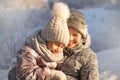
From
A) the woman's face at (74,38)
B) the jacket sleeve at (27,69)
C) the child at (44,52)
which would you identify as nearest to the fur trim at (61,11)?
the child at (44,52)

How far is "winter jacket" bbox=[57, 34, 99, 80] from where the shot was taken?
127 inches

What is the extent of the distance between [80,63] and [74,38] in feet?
0.61

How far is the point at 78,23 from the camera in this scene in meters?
3.29

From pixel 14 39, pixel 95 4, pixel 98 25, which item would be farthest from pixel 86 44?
pixel 95 4

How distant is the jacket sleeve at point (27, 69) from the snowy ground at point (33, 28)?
802 centimetres

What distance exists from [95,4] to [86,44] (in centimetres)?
1777

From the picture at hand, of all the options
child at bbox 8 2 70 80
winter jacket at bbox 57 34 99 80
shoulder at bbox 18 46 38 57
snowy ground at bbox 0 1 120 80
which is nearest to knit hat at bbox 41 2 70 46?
child at bbox 8 2 70 80

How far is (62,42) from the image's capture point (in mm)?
3039

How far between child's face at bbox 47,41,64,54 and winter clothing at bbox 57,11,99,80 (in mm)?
198

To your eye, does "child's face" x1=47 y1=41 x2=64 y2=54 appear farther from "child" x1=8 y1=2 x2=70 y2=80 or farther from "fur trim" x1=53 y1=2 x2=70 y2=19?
"fur trim" x1=53 y1=2 x2=70 y2=19

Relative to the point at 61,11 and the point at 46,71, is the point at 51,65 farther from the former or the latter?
the point at 61,11

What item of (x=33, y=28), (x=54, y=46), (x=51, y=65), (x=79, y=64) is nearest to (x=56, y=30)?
(x=54, y=46)

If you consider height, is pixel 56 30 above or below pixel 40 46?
above

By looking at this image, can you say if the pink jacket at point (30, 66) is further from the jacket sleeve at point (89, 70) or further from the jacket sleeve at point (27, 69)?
the jacket sleeve at point (89, 70)
